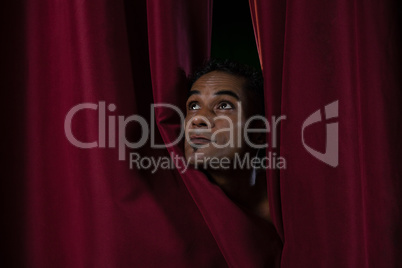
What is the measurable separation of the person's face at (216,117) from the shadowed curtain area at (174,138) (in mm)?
45

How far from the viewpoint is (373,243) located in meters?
0.73

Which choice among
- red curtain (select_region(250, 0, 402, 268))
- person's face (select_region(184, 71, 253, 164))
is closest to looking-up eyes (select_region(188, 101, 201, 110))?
person's face (select_region(184, 71, 253, 164))

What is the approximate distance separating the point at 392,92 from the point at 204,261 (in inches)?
22.1

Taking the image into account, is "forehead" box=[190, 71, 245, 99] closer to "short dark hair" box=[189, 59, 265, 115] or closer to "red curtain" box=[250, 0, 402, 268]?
"short dark hair" box=[189, 59, 265, 115]

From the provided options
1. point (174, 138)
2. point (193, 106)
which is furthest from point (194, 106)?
point (174, 138)

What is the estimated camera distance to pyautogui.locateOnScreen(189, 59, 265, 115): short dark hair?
3.61ft

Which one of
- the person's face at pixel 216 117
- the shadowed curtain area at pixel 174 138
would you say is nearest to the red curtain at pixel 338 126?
the shadowed curtain area at pixel 174 138

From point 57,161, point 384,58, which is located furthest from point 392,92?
point 57,161

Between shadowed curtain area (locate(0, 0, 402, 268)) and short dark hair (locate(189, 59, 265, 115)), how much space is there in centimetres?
4

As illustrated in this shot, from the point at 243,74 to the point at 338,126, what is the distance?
369mm

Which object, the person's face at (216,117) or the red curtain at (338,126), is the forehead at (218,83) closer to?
the person's face at (216,117)

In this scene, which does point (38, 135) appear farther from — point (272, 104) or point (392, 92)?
point (392, 92)

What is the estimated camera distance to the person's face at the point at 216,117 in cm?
100

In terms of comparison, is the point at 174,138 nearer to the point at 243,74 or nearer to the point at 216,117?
the point at 216,117
